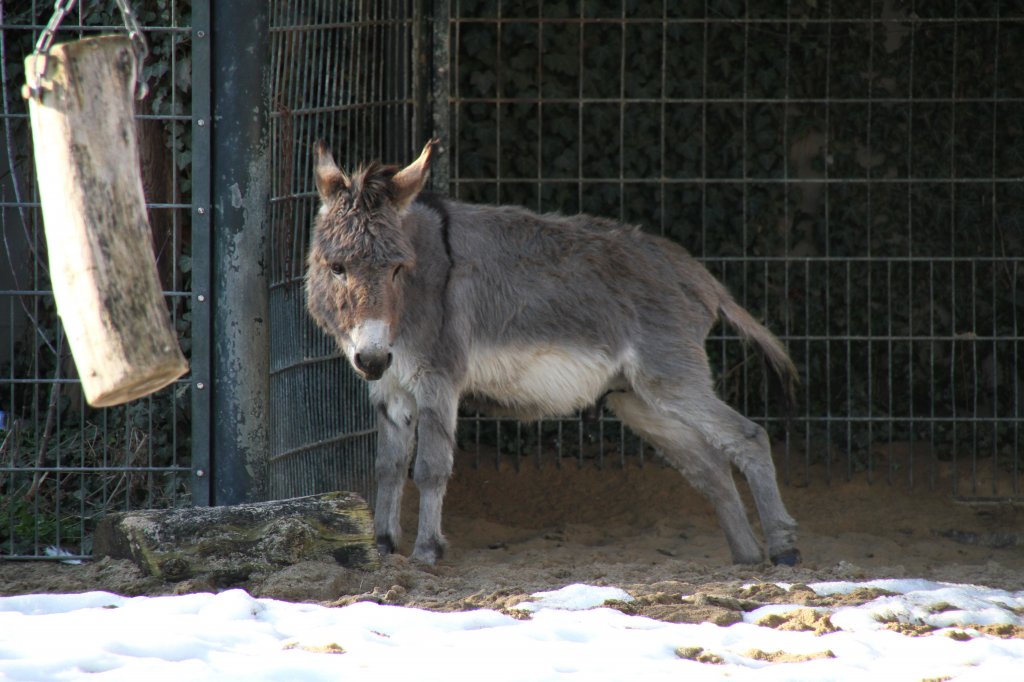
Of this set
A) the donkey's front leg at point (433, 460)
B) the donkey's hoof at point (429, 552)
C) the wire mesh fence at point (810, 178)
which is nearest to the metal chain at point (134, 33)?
the donkey's front leg at point (433, 460)

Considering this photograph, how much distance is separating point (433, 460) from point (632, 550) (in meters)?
1.44

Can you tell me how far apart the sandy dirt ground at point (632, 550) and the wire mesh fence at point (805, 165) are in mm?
238

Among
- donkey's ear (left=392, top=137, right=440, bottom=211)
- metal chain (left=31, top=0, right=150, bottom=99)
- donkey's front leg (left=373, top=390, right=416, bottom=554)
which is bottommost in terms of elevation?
donkey's front leg (left=373, top=390, right=416, bottom=554)

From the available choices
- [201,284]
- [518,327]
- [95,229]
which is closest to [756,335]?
[518,327]

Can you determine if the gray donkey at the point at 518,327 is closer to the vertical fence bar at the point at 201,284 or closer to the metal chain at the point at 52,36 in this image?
the vertical fence bar at the point at 201,284

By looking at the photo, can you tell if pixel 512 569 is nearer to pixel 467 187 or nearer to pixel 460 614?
pixel 460 614

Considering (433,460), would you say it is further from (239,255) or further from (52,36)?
(52,36)

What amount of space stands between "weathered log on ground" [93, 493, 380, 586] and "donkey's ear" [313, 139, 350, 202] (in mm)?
1273

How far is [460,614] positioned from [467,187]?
3.96 m

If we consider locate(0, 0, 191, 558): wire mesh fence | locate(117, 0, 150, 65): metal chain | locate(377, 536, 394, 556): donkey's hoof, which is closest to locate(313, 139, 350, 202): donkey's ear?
locate(0, 0, 191, 558): wire mesh fence

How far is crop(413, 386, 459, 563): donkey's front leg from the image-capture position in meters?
5.30

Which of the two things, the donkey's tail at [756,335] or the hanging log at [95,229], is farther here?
the donkey's tail at [756,335]

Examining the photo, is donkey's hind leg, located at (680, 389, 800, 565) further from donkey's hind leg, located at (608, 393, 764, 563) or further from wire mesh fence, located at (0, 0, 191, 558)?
wire mesh fence, located at (0, 0, 191, 558)

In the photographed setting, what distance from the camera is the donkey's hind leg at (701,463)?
5.75 m
